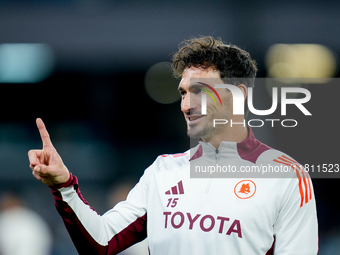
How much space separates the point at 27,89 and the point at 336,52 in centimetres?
568

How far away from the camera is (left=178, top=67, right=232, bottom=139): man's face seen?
2.17 meters

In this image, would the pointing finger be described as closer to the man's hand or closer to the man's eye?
the man's hand

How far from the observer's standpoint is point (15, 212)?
198 inches

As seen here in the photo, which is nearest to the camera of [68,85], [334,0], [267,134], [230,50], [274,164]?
[274,164]

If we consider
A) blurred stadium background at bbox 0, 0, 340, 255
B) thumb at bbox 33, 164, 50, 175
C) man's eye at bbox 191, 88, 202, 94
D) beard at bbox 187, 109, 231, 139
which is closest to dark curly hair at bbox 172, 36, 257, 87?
man's eye at bbox 191, 88, 202, 94

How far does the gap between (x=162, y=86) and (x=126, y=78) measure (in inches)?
27.9

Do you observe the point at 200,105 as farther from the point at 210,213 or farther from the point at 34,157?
the point at 34,157

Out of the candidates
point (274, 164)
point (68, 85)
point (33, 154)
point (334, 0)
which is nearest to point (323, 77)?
point (334, 0)

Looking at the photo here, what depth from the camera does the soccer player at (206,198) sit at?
191 cm

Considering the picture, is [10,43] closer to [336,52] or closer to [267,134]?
[267,134]

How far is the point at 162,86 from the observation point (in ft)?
24.1

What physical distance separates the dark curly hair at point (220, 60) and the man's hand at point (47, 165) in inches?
38.2

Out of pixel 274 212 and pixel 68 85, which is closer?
pixel 274 212

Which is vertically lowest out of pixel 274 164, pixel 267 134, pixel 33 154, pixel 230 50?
pixel 267 134
